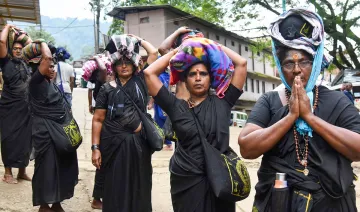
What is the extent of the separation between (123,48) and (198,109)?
160 centimetres

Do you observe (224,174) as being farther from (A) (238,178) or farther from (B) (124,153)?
(B) (124,153)

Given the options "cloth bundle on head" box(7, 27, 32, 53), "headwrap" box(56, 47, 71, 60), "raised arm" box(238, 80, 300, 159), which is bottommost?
"raised arm" box(238, 80, 300, 159)

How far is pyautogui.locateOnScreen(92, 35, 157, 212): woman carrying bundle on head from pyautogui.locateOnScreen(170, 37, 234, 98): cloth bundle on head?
136 centimetres

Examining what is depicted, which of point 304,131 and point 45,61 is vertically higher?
point 45,61

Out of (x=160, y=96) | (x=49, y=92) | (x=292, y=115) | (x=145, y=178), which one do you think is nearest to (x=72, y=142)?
(x=49, y=92)

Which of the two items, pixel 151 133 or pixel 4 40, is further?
pixel 4 40

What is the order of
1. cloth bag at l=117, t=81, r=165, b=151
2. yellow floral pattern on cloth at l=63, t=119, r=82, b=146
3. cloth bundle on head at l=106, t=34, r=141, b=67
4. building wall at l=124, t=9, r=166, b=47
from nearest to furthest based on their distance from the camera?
cloth bag at l=117, t=81, r=165, b=151 < cloth bundle on head at l=106, t=34, r=141, b=67 < yellow floral pattern on cloth at l=63, t=119, r=82, b=146 < building wall at l=124, t=9, r=166, b=47

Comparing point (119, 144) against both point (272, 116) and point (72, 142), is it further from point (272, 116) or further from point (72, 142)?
point (272, 116)

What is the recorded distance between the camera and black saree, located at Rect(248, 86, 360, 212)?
7.83 feet

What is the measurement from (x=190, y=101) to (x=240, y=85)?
0.39 metres

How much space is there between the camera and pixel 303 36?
8.39 ft

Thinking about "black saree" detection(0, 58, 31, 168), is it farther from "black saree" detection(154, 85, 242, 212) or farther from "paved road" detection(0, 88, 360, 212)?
"black saree" detection(154, 85, 242, 212)

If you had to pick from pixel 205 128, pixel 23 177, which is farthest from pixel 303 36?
pixel 23 177

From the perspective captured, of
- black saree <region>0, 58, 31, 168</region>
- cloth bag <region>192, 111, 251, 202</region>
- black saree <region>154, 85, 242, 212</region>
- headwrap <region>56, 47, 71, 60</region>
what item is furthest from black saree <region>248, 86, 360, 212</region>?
black saree <region>0, 58, 31, 168</region>
